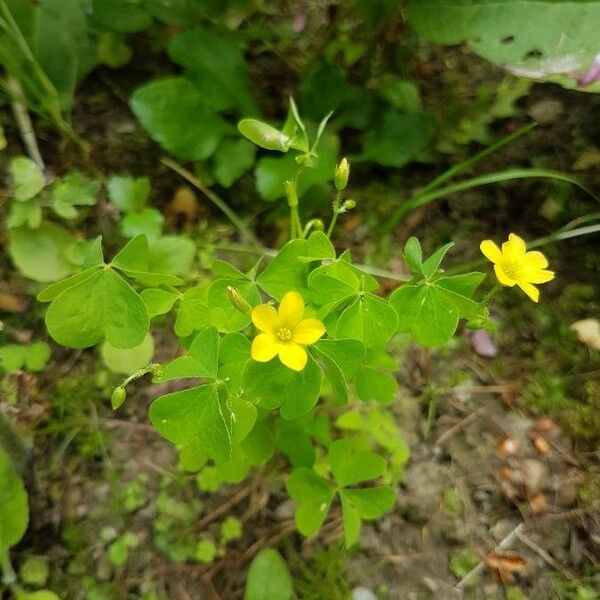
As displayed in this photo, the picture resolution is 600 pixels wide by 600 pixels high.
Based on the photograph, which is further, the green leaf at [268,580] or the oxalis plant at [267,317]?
the green leaf at [268,580]

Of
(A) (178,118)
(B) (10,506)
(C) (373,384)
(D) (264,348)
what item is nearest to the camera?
(D) (264,348)

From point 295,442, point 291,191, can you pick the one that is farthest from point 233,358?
point 295,442

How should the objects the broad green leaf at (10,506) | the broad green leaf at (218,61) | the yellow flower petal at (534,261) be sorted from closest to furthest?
the yellow flower petal at (534,261)
the broad green leaf at (10,506)
the broad green leaf at (218,61)

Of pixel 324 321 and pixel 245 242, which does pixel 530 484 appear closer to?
pixel 324 321

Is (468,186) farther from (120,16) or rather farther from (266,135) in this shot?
(120,16)

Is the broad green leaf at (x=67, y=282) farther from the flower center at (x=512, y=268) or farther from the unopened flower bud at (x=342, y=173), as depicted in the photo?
the flower center at (x=512, y=268)

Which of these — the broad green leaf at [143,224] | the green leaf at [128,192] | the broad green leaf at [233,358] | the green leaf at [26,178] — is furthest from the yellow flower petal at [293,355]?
the green leaf at [26,178]
